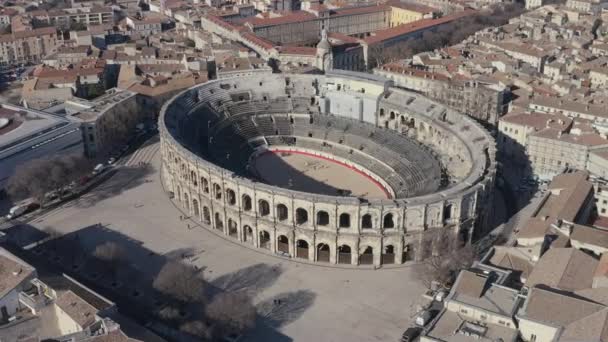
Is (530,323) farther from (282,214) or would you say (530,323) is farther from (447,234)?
(282,214)

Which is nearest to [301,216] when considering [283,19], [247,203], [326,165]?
[247,203]

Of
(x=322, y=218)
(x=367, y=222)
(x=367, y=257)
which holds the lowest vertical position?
(x=367, y=257)

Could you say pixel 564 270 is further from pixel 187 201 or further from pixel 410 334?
pixel 187 201

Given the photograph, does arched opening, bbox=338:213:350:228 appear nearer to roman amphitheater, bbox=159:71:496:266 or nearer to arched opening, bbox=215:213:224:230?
roman amphitheater, bbox=159:71:496:266

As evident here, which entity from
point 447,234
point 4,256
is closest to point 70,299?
point 4,256

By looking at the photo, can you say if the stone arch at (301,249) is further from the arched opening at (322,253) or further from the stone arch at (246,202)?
the stone arch at (246,202)
